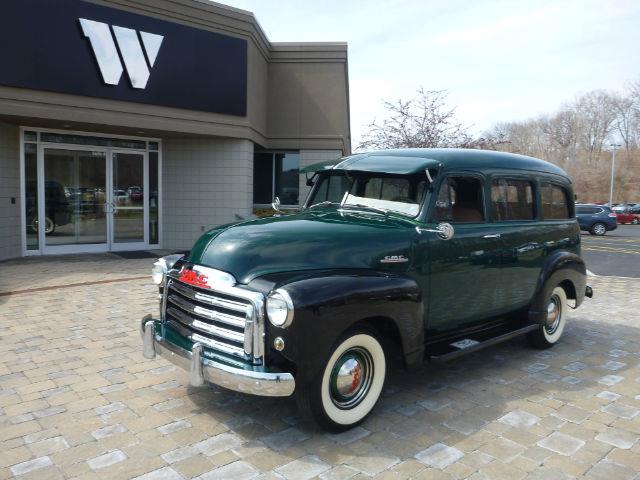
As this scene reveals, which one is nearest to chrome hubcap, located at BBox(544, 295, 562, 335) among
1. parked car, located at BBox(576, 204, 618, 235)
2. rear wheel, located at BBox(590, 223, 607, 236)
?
parked car, located at BBox(576, 204, 618, 235)

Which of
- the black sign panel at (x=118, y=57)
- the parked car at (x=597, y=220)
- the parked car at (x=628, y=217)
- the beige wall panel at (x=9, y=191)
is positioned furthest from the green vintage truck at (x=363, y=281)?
the parked car at (x=628, y=217)

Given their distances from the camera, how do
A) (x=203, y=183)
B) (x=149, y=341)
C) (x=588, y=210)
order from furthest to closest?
1. (x=588, y=210)
2. (x=203, y=183)
3. (x=149, y=341)

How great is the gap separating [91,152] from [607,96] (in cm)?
7475

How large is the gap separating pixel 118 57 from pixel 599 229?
24.5 metres

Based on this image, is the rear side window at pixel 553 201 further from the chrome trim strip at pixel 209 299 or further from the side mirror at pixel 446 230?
the chrome trim strip at pixel 209 299

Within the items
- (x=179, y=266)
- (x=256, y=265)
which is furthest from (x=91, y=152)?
(x=256, y=265)

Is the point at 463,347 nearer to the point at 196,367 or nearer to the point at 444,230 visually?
the point at 444,230

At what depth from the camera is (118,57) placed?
10.9 m

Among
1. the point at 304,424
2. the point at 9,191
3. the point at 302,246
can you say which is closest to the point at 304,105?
the point at 9,191

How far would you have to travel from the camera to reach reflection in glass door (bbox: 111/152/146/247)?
1261 centimetres

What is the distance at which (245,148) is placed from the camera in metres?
13.1

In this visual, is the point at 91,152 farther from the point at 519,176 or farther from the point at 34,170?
the point at 519,176

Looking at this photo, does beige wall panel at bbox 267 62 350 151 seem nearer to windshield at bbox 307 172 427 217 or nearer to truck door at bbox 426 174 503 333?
windshield at bbox 307 172 427 217

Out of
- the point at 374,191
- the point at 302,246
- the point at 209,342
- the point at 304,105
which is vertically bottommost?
the point at 209,342
